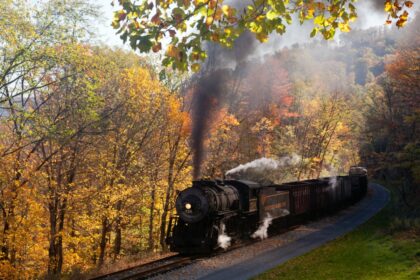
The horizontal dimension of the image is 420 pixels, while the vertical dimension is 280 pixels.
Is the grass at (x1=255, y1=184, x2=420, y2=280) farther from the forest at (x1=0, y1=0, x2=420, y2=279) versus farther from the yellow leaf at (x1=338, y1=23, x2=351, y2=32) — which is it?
the yellow leaf at (x1=338, y1=23, x2=351, y2=32)

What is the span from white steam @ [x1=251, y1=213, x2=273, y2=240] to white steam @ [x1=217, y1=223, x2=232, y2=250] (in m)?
2.92

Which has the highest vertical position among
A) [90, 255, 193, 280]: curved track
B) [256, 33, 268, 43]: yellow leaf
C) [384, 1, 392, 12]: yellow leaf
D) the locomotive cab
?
[384, 1, 392, 12]: yellow leaf

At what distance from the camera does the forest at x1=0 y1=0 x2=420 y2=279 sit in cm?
1505

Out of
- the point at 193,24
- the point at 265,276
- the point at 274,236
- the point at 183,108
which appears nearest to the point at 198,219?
the point at 265,276

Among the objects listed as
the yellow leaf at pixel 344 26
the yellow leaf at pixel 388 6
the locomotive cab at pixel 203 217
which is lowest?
the locomotive cab at pixel 203 217

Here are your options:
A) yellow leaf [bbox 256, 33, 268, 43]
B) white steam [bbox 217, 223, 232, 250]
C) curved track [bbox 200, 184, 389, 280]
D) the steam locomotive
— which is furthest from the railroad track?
yellow leaf [bbox 256, 33, 268, 43]

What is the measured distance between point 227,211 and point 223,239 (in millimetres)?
1279

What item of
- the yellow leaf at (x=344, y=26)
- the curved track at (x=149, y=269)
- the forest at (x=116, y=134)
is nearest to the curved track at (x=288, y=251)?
the curved track at (x=149, y=269)

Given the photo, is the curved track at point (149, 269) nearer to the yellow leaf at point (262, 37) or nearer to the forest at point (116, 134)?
the forest at point (116, 134)

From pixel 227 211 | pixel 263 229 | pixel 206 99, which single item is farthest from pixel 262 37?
pixel 206 99

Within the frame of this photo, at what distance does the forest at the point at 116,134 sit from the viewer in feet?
49.4

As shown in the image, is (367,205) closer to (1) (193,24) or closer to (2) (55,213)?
(2) (55,213)

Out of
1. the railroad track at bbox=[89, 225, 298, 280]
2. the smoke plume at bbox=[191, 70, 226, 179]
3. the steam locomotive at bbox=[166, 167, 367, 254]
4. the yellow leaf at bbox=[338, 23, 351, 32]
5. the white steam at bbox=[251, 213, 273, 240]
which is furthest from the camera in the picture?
the smoke plume at bbox=[191, 70, 226, 179]

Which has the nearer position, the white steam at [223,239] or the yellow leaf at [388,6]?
the yellow leaf at [388,6]
